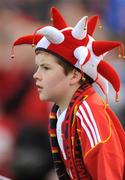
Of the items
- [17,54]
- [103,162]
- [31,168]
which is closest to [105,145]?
[103,162]

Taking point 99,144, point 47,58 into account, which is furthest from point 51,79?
point 99,144

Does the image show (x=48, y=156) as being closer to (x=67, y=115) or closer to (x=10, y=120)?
(x=10, y=120)

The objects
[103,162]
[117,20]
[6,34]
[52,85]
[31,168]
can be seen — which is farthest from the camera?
[117,20]

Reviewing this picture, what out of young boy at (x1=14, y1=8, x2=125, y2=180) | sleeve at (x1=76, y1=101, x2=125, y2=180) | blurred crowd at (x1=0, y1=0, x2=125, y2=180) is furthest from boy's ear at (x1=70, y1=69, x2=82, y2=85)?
blurred crowd at (x1=0, y1=0, x2=125, y2=180)

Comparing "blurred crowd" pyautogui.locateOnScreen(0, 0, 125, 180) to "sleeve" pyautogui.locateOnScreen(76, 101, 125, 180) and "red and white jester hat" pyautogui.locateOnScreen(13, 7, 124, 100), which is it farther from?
"sleeve" pyautogui.locateOnScreen(76, 101, 125, 180)

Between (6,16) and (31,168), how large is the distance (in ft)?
3.75

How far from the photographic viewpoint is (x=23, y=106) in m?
4.43

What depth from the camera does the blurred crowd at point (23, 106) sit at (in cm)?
433

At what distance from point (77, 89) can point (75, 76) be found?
0.18 ft

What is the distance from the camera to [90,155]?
264 cm

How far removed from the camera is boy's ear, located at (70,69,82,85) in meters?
2.82

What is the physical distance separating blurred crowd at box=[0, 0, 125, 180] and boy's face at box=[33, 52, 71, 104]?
1.53 metres

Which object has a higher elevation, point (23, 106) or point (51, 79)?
point (51, 79)

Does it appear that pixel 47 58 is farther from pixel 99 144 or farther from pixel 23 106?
pixel 23 106
